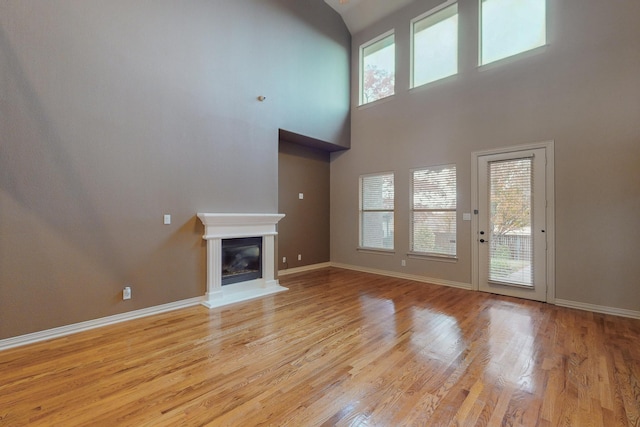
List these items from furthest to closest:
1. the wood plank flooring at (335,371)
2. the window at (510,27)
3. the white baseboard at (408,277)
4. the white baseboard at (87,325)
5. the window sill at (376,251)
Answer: the window sill at (376,251) < the white baseboard at (408,277) < the window at (510,27) < the white baseboard at (87,325) < the wood plank flooring at (335,371)

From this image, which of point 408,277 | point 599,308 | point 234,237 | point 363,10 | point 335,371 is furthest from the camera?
point 363,10

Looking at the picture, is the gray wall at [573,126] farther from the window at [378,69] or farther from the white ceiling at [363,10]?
the window at [378,69]

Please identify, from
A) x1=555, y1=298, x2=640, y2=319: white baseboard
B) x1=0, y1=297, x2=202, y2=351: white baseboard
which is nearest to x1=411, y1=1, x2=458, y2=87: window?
x1=555, y1=298, x2=640, y2=319: white baseboard

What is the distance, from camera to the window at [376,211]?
19.4 feet

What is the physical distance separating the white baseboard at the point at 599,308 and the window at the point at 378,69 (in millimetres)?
4642

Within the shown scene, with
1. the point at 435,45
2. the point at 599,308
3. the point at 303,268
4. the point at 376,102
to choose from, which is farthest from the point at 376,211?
the point at 599,308

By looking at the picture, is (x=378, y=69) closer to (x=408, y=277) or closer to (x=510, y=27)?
(x=510, y=27)

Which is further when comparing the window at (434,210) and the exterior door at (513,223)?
the window at (434,210)

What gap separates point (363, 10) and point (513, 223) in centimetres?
524

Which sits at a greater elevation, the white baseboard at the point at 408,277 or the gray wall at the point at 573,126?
the gray wall at the point at 573,126

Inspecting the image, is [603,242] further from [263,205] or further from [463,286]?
[263,205]

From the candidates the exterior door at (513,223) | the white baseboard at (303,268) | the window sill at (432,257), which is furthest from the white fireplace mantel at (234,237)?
the exterior door at (513,223)

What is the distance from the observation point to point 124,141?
337cm

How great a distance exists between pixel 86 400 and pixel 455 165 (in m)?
5.46
